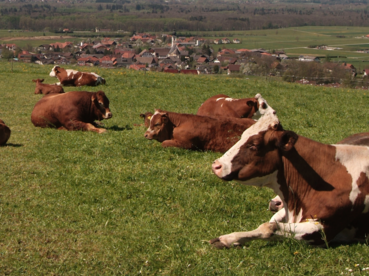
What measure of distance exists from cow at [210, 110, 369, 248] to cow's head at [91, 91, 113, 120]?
8391mm

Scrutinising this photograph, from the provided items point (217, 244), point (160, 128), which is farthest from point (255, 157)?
point (160, 128)

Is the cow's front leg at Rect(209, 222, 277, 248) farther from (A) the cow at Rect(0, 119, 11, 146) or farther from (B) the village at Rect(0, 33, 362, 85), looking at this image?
(B) the village at Rect(0, 33, 362, 85)

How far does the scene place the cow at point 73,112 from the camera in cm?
1368

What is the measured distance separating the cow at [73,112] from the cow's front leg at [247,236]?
332 inches

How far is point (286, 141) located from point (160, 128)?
6.32 meters

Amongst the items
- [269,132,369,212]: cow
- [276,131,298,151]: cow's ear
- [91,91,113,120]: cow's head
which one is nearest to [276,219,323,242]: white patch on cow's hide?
[276,131,298,151]: cow's ear

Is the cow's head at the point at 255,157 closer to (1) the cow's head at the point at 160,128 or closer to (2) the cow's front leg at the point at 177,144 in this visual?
(2) the cow's front leg at the point at 177,144

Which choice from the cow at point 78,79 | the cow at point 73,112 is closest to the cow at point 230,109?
the cow at point 73,112

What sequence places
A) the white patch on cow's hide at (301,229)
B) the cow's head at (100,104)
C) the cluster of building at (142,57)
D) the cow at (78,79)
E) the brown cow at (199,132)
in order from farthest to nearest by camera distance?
the cluster of building at (142,57) → the cow at (78,79) → the cow's head at (100,104) → the brown cow at (199,132) → the white patch on cow's hide at (301,229)

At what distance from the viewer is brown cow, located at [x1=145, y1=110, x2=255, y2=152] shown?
1150 cm

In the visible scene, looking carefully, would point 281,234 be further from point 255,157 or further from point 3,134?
point 3,134

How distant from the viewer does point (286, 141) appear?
19.3 feet

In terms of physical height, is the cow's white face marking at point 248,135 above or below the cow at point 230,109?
above

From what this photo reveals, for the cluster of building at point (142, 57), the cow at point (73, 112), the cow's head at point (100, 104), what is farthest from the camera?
the cluster of building at point (142, 57)
